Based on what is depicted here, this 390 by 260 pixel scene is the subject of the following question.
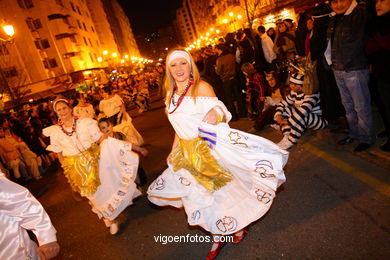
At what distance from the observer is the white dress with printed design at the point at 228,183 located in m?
2.60

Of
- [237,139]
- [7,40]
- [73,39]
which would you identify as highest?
[73,39]

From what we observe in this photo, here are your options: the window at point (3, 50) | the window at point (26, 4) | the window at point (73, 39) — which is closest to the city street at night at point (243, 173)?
the window at point (3, 50)

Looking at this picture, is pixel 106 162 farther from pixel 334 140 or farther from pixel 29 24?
pixel 29 24

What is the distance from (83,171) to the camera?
4.01 metres

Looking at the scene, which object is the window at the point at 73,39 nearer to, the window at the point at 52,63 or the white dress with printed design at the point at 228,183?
the window at the point at 52,63

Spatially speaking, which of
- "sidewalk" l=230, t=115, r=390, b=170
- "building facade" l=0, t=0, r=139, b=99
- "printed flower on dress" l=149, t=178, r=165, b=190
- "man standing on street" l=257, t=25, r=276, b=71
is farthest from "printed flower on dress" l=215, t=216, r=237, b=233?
"building facade" l=0, t=0, r=139, b=99

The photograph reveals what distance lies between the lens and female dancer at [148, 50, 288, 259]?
8.54 feet

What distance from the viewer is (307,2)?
14.1 metres

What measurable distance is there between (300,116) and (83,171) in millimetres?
4031

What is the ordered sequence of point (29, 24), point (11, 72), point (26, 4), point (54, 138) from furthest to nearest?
point (26, 4) < point (29, 24) < point (11, 72) < point (54, 138)

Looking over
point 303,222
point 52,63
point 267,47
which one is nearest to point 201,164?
point 303,222

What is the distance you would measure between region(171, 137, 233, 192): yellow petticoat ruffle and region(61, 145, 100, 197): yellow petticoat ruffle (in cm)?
180

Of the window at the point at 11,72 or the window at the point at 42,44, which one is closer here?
the window at the point at 11,72

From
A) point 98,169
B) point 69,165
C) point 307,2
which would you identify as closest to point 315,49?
point 98,169
